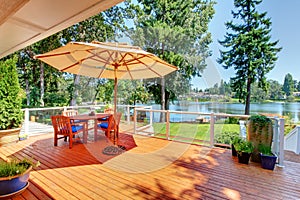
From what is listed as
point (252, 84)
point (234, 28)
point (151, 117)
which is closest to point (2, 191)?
point (151, 117)

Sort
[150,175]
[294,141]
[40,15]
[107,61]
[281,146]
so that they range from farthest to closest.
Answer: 1. [294,141]
2. [107,61]
3. [281,146]
4. [150,175]
5. [40,15]

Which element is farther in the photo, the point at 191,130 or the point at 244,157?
the point at 191,130

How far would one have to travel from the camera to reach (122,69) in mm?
4801

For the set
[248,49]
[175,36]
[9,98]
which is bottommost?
[9,98]

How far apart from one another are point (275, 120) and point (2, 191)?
15.4 feet

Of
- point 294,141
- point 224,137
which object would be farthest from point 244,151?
point 294,141

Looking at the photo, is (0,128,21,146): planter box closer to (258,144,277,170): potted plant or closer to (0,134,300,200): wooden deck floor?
(0,134,300,200): wooden deck floor

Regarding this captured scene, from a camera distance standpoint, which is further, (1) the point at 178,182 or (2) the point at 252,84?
(2) the point at 252,84

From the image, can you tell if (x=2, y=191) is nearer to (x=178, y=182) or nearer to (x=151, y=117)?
(x=178, y=182)

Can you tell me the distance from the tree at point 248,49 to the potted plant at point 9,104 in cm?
1209

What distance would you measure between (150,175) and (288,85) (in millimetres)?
11446

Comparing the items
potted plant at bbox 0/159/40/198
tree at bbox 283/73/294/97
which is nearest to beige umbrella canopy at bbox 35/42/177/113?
potted plant at bbox 0/159/40/198

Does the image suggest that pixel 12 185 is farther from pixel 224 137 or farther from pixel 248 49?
pixel 248 49

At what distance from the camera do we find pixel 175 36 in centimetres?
1141
